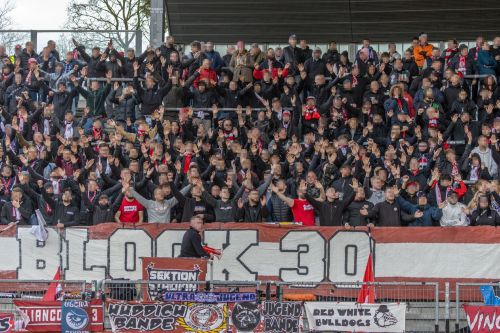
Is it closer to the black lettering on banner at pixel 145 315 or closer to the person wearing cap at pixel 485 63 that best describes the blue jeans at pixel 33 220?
the black lettering on banner at pixel 145 315

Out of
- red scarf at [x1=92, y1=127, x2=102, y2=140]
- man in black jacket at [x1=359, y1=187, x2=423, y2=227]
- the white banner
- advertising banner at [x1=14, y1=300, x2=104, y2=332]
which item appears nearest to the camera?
the white banner

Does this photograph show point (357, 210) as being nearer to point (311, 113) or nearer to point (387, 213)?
point (387, 213)

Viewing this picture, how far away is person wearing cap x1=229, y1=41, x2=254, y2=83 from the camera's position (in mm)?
26141

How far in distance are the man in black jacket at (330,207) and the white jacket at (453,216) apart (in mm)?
1803

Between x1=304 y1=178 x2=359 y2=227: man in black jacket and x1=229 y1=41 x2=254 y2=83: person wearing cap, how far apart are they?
6.74 meters

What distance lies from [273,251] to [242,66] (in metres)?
7.84

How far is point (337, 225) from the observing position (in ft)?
65.5

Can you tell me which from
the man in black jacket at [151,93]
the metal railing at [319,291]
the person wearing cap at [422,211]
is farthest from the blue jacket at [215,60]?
the metal railing at [319,291]

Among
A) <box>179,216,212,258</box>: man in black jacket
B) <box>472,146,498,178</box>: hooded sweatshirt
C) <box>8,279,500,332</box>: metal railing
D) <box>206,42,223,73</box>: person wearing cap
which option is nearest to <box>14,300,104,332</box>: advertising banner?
<box>8,279,500,332</box>: metal railing

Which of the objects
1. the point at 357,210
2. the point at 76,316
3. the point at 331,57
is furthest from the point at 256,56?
the point at 76,316

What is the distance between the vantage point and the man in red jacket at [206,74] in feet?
84.6

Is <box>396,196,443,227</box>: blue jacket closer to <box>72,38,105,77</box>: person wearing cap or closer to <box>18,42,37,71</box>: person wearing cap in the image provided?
<box>72,38,105,77</box>: person wearing cap

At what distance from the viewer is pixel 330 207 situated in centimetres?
2006

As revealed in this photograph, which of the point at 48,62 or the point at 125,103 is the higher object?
the point at 48,62
